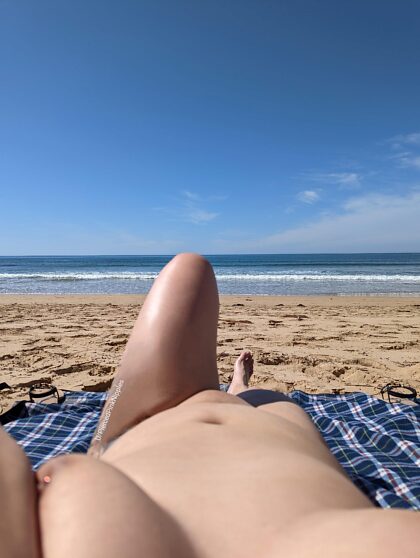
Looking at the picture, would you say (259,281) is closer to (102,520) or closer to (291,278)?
(291,278)

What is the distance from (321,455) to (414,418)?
1578 mm

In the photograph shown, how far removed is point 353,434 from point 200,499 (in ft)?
5.78

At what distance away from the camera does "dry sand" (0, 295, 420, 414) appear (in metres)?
3.71

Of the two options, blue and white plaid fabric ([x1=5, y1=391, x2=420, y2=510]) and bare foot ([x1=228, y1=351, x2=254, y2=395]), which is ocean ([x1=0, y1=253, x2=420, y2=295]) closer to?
bare foot ([x1=228, y1=351, x2=254, y2=395])

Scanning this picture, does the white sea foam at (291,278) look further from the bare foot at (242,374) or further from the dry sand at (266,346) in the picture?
the bare foot at (242,374)

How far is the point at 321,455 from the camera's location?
122 centimetres

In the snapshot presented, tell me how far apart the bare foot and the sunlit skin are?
3.44 feet

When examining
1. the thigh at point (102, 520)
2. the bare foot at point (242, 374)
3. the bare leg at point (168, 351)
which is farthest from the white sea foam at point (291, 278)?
the thigh at point (102, 520)

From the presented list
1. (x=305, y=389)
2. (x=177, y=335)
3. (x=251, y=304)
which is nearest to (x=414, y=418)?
(x=305, y=389)

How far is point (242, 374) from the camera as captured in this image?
268cm

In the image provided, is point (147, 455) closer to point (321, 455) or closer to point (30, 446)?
point (321, 455)

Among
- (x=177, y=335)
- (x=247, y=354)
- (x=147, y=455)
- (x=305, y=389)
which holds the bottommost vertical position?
(x=305, y=389)

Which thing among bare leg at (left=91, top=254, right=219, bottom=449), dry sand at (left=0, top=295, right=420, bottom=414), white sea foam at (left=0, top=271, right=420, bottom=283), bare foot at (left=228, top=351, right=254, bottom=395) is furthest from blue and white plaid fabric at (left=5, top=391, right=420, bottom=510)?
white sea foam at (left=0, top=271, right=420, bottom=283)

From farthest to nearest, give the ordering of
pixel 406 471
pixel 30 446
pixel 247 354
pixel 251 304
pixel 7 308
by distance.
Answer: pixel 251 304
pixel 7 308
pixel 247 354
pixel 30 446
pixel 406 471
